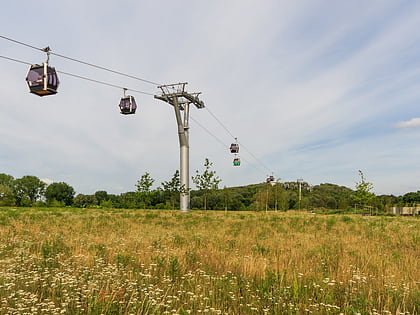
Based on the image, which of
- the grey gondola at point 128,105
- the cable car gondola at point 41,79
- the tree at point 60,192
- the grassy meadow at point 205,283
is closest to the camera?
the grassy meadow at point 205,283

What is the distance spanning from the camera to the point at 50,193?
114875mm

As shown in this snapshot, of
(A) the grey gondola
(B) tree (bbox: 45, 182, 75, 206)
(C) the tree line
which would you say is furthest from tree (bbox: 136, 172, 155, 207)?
(B) tree (bbox: 45, 182, 75, 206)

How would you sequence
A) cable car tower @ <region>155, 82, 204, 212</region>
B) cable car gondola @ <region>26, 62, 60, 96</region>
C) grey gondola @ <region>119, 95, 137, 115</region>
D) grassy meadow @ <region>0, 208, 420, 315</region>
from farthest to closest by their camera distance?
cable car tower @ <region>155, 82, 204, 212</region> → grey gondola @ <region>119, 95, 137, 115</region> → cable car gondola @ <region>26, 62, 60, 96</region> → grassy meadow @ <region>0, 208, 420, 315</region>

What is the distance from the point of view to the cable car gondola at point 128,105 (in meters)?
18.4

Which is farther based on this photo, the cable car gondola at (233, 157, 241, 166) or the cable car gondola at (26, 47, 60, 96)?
the cable car gondola at (233, 157, 241, 166)

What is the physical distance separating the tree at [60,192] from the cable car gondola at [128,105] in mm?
107622

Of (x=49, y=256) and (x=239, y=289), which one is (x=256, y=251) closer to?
(x=239, y=289)

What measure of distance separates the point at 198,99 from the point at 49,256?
3676 centimetres

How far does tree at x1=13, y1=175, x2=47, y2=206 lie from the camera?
116 m

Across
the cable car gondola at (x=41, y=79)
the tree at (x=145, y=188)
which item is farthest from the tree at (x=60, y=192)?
the cable car gondola at (x=41, y=79)

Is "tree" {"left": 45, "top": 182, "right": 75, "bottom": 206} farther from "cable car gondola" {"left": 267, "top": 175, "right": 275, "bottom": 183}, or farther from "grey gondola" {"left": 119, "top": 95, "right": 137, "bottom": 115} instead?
"grey gondola" {"left": 119, "top": 95, "right": 137, "bottom": 115}

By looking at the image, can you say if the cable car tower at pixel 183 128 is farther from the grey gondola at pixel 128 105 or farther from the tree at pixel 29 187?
the tree at pixel 29 187

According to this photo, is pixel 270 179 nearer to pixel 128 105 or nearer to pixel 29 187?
pixel 128 105

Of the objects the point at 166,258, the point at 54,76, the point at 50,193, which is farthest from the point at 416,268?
the point at 50,193
